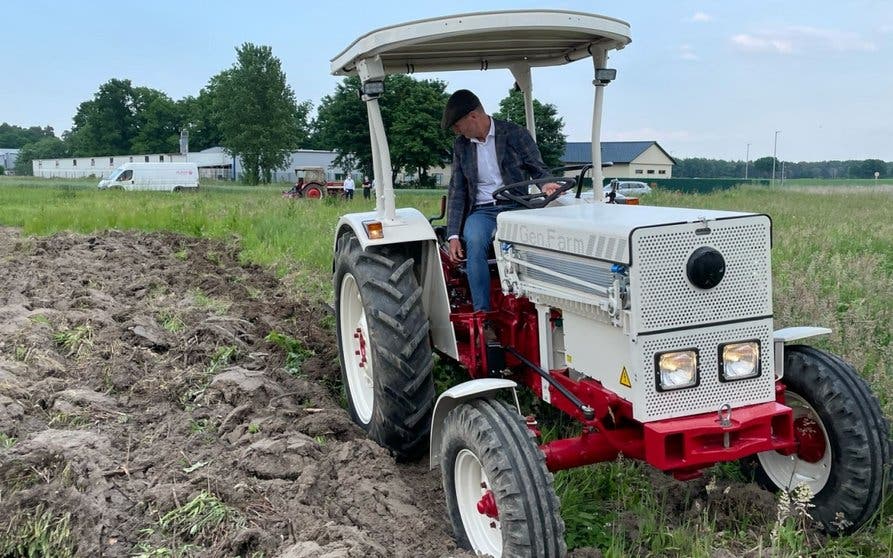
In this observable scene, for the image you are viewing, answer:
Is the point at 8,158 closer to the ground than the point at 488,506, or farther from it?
farther from it

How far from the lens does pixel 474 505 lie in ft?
11.1

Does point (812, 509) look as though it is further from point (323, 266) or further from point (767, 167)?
point (767, 167)

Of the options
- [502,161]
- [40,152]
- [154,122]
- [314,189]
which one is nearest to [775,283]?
[502,161]

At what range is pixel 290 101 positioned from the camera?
6650 centimetres

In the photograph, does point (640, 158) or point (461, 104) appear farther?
point (640, 158)

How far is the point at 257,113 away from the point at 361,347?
6339 cm

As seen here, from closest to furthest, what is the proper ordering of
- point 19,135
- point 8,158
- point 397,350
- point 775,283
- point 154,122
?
point 397,350
point 775,283
point 154,122
point 8,158
point 19,135

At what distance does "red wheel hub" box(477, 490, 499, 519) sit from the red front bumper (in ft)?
2.09

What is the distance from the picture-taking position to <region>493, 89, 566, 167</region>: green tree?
18.6ft

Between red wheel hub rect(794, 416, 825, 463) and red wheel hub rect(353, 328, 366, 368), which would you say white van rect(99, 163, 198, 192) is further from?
red wheel hub rect(794, 416, 825, 463)

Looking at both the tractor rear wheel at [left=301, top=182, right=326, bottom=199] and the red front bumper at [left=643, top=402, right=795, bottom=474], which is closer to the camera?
the red front bumper at [left=643, top=402, right=795, bottom=474]

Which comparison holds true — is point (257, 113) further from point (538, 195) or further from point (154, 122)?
point (538, 195)

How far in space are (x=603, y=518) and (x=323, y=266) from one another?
726 cm

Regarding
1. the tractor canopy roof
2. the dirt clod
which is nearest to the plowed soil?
the dirt clod
